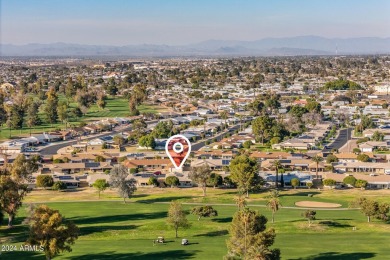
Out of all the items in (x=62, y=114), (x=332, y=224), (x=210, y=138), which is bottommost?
(x=332, y=224)

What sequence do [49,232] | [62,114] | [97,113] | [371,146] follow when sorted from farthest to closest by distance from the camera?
[97,113]
[62,114]
[371,146]
[49,232]

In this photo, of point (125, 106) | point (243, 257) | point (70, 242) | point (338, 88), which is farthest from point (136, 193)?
point (338, 88)

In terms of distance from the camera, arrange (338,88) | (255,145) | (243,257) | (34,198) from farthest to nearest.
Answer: (338,88)
(255,145)
(34,198)
(243,257)

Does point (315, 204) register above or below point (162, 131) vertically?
below

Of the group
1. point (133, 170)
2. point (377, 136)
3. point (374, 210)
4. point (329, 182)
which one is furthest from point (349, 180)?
point (377, 136)

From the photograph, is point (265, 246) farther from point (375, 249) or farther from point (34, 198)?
point (34, 198)

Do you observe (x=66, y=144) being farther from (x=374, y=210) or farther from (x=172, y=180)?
(x=374, y=210)
